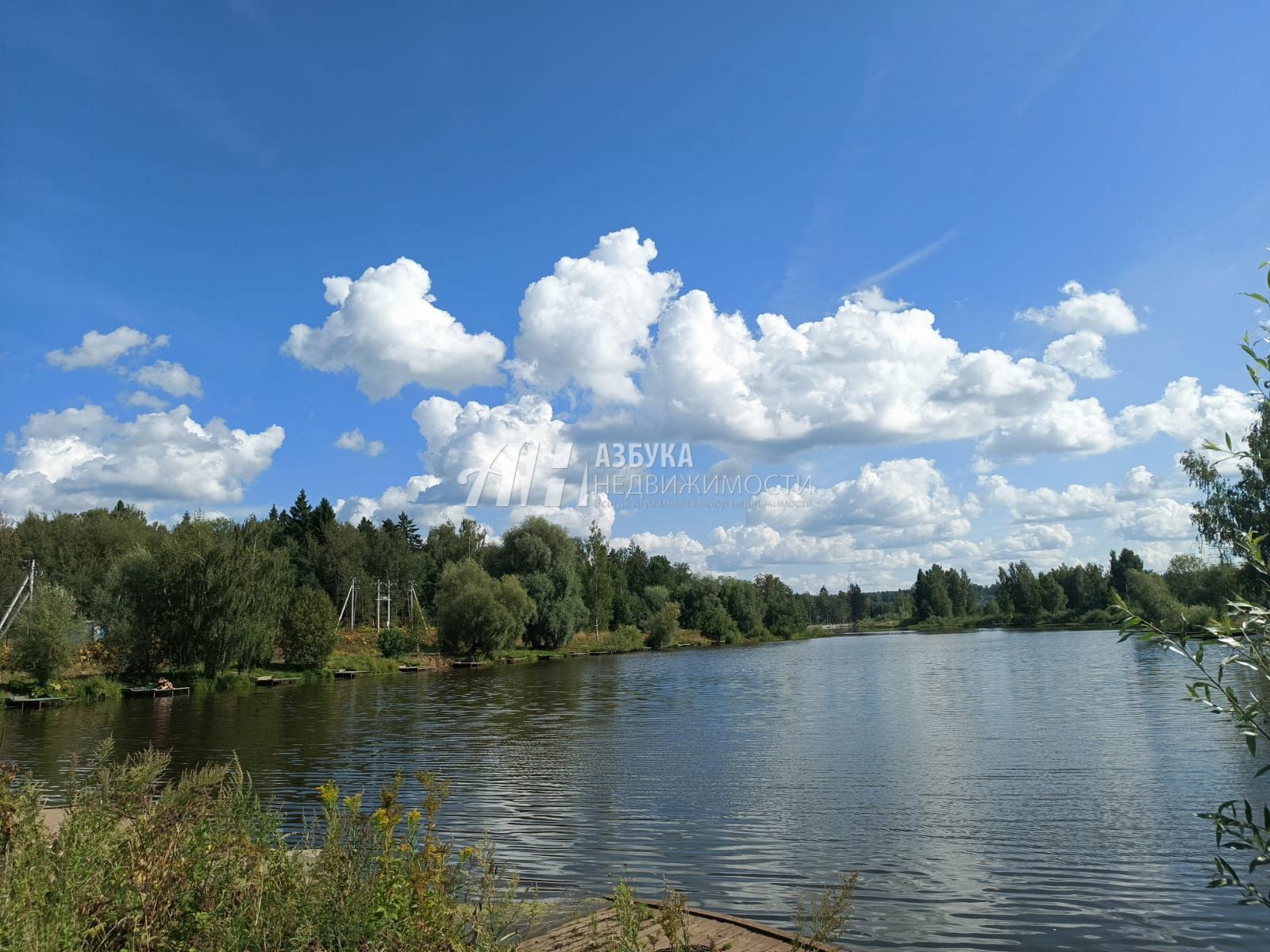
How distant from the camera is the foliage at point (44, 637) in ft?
113

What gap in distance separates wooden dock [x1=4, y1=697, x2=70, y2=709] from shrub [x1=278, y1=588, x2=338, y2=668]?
575 inches

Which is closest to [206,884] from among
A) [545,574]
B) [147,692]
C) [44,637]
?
[44,637]

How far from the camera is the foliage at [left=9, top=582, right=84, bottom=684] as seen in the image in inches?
1355

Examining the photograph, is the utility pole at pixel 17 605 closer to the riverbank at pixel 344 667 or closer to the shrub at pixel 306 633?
the riverbank at pixel 344 667

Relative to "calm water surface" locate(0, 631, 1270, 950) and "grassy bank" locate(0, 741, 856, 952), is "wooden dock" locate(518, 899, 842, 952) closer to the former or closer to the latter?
"grassy bank" locate(0, 741, 856, 952)

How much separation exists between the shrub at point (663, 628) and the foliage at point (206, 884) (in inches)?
3226

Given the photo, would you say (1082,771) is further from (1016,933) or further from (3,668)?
(3,668)

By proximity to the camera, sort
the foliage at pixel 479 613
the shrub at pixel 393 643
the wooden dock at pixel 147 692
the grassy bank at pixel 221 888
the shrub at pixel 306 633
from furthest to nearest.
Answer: the foliage at pixel 479 613, the shrub at pixel 393 643, the shrub at pixel 306 633, the wooden dock at pixel 147 692, the grassy bank at pixel 221 888

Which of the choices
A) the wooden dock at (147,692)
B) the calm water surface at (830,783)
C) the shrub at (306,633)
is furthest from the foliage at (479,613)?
the wooden dock at (147,692)

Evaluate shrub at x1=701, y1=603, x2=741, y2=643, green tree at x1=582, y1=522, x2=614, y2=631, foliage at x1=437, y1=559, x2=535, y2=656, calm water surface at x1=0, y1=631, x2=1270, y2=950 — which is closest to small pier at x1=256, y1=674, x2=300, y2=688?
calm water surface at x1=0, y1=631, x2=1270, y2=950

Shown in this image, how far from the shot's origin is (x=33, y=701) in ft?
108

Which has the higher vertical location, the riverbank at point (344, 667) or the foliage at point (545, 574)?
the foliage at point (545, 574)

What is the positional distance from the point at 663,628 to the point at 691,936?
268 feet

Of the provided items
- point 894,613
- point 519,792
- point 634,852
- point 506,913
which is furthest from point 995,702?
point 894,613
